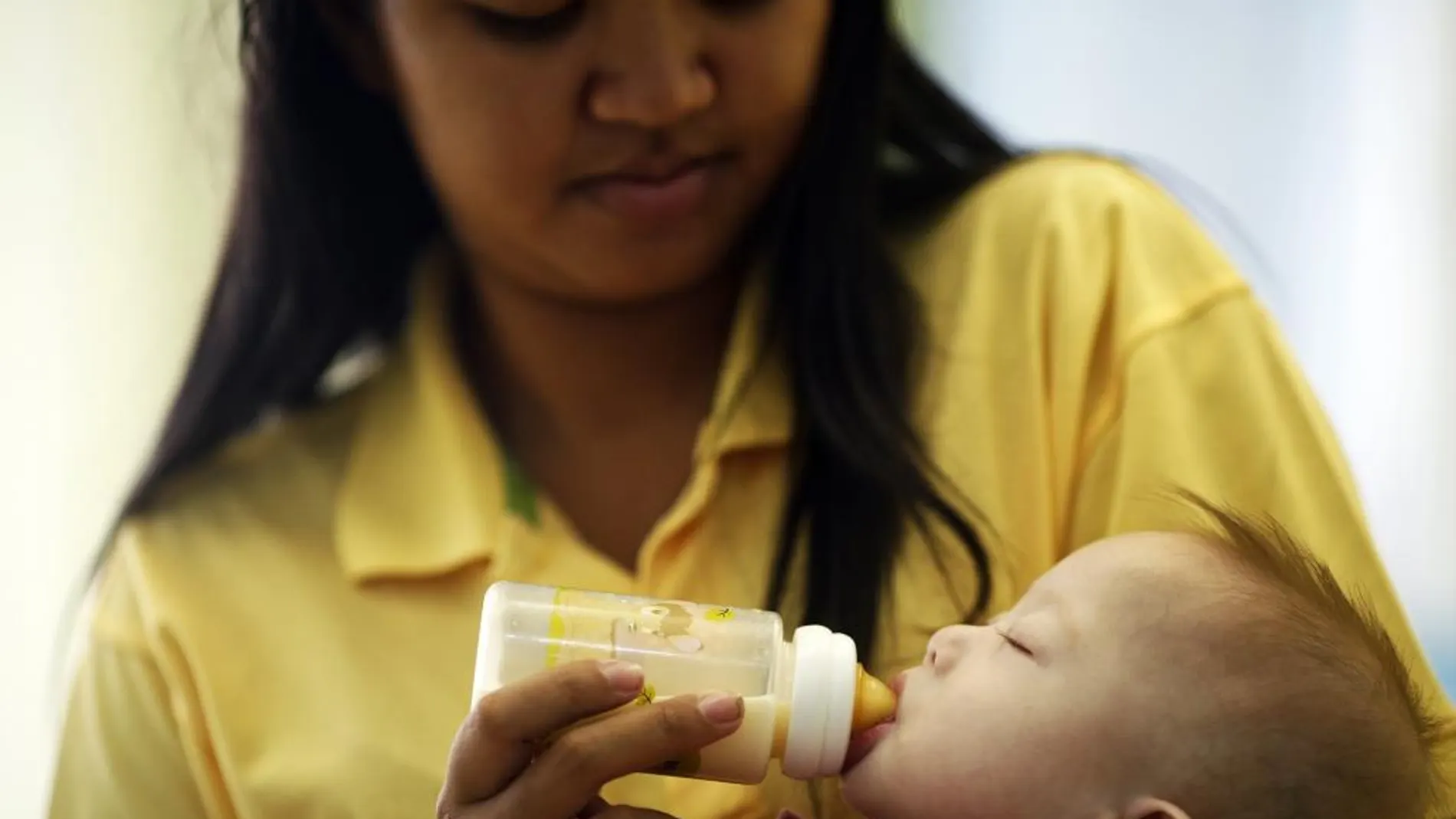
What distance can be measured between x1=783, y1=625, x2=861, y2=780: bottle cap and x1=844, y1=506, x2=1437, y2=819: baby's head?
36 millimetres

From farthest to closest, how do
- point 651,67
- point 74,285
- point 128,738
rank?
point 74,285 < point 128,738 < point 651,67

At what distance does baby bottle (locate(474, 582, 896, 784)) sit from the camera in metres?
0.82

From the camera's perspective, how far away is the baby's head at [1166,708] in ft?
2.56

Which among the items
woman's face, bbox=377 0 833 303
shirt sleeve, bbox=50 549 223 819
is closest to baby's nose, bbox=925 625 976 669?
woman's face, bbox=377 0 833 303

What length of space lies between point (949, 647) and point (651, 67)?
46 centimetres

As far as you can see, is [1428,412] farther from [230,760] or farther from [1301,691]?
[230,760]

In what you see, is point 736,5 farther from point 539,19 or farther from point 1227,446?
point 1227,446

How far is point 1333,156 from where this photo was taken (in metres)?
1.96

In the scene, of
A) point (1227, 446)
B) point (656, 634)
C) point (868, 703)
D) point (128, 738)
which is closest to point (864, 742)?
point (868, 703)

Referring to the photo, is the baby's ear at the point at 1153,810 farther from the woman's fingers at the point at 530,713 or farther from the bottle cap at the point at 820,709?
the woman's fingers at the point at 530,713

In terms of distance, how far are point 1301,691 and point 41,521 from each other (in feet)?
5.12

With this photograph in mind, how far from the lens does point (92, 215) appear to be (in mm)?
1842

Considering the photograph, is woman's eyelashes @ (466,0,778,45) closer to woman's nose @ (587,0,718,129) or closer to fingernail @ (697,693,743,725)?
woman's nose @ (587,0,718,129)

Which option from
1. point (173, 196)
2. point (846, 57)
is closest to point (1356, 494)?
point (846, 57)
